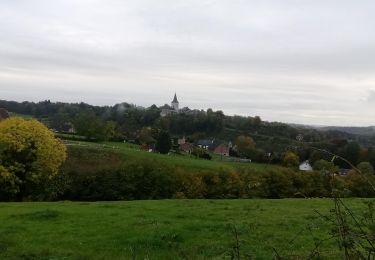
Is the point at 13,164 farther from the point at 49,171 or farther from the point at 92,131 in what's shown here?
the point at 92,131

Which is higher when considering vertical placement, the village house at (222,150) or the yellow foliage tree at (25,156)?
the yellow foliage tree at (25,156)

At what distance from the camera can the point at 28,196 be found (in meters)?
43.1

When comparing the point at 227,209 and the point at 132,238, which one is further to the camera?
the point at 227,209

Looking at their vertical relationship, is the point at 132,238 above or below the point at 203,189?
above

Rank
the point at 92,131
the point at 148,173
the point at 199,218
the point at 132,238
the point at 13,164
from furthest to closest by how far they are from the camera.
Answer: the point at 92,131 < the point at 148,173 < the point at 13,164 < the point at 199,218 < the point at 132,238

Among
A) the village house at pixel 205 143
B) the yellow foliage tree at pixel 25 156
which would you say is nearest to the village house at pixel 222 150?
the village house at pixel 205 143

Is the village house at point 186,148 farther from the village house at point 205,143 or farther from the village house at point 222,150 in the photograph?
the village house at point 205,143

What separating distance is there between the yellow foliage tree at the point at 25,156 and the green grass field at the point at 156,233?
23.7 meters

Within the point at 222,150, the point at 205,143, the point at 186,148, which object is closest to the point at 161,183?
the point at 186,148

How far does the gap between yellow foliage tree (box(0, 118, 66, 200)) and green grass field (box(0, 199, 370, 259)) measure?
77.8ft

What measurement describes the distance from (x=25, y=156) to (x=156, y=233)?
33512 mm

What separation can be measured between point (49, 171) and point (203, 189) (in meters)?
15.8

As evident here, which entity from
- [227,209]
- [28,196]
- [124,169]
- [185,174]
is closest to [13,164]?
[28,196]

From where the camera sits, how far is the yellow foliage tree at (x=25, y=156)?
41894mm
